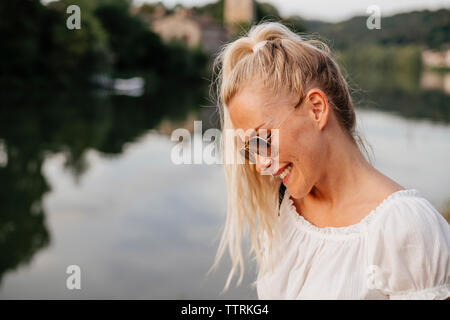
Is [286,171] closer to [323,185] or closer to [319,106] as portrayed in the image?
[323,185]

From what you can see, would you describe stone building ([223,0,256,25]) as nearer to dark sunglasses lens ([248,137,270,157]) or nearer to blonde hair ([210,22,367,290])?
blonde hair ([210,22,367,290])

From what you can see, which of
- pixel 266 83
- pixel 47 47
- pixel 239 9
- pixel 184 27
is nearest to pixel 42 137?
pixel 266 83

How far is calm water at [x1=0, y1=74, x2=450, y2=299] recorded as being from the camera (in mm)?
7328

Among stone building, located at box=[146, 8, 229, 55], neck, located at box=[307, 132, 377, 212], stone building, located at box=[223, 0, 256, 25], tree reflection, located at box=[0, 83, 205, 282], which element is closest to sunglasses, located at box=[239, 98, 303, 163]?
neck, located at box=[307, 132, 377, 212]

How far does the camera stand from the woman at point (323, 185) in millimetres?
1352

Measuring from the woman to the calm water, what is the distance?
323mm

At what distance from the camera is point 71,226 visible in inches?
378

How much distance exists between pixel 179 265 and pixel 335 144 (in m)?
6.49

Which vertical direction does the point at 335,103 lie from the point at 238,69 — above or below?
below

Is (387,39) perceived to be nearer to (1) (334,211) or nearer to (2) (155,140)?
(2) (155,140)

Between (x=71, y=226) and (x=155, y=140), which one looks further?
(x=155, y=140)

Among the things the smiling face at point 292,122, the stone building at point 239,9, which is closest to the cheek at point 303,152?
the smiling face at point 292,122

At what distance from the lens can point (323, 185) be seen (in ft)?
5.33
